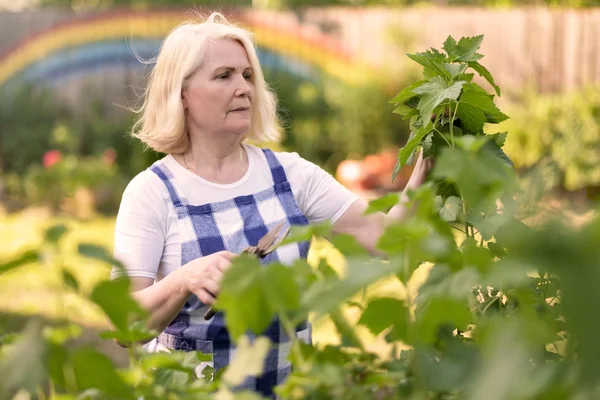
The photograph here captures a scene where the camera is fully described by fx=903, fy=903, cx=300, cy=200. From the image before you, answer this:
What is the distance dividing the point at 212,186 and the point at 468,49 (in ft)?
2.67

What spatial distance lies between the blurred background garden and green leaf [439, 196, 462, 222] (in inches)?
239

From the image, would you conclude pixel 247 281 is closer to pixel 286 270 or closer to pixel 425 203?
pixel 286 270

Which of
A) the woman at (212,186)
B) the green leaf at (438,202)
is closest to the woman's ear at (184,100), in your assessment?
the woman at (212,186)

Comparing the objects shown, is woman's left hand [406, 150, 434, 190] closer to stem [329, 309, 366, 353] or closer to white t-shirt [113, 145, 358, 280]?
white t-shirt [113, 145, 358, 280]

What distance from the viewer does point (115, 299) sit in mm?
591

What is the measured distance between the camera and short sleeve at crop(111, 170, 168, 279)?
176 centimetres

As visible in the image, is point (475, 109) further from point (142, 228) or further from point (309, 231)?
point (142, 228)

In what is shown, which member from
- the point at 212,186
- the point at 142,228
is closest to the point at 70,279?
the point at 142,228

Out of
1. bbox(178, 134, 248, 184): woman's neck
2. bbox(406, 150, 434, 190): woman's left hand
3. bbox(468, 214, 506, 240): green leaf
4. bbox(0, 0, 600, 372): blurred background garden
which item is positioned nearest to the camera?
bbox(468, 214, 506, 240): green leaf

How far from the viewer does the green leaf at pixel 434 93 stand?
1.11m

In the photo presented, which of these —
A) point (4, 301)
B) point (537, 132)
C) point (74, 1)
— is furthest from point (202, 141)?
point (74, 1)

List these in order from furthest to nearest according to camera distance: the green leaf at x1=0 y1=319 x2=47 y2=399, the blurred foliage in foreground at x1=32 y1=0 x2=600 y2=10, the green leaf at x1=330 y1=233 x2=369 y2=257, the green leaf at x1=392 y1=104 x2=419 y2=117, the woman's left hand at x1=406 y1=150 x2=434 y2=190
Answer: the blurred foliage in foreground at x1=32 y1=0 x2=600 y2=10, the woman's left hand at x1=406 y1=150 x2=434 y2=190, the green leaf at x1=392 y1=104 x2=419 y2=117, the green leaf at x1=330 y1=233 x2=369 y2=257, the green leaf at x1=0 y1=319 x2=47 y2=399

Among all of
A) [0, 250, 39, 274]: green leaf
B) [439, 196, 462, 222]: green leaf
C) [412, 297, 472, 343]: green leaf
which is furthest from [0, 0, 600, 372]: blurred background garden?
[412, 297, 472, 343]: green leaf

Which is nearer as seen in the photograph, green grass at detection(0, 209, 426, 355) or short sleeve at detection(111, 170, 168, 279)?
short sleeve at detection(111, 170, 168, 279)
